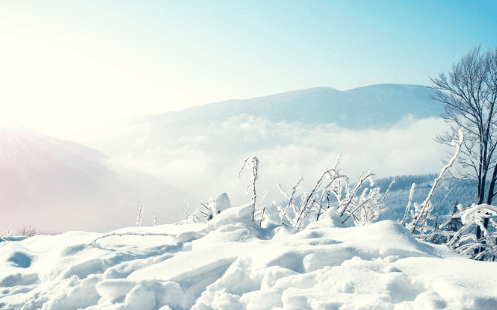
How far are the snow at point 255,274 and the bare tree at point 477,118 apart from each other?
9402 mm

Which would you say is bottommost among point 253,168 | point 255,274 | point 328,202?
point 255,274

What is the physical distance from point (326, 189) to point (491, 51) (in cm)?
962

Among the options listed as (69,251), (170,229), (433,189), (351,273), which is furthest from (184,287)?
(433,189)

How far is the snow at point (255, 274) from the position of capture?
Answer: 1.53m

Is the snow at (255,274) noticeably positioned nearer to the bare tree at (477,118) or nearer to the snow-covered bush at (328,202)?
the snow-covered bush at (328,202)

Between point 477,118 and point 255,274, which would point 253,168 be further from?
point 477,118

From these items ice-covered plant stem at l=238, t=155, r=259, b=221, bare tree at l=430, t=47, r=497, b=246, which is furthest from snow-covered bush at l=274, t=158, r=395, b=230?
bare tree at l=430, t=47, r=497, b=246

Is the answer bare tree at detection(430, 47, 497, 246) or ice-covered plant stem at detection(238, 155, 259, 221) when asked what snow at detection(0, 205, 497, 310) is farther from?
bare tree at detection(430, 47, 497, 246)

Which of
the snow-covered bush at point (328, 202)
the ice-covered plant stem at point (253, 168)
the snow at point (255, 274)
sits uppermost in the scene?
the ice-covered plant stem at point (253, 168)

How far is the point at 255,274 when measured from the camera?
179 centimetres

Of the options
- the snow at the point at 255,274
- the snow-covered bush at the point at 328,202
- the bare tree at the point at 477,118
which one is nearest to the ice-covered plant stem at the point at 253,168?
the snow-covered bush at the point at 328,202

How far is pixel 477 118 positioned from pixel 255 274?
1074 cm

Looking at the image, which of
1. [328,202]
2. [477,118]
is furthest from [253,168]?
[477,118]

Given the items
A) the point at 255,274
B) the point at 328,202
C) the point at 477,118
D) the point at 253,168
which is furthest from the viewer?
the point at 477,118
